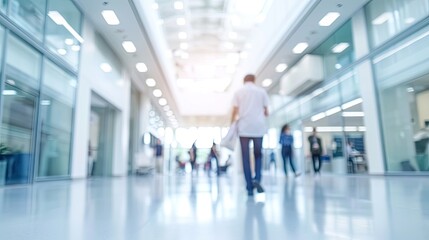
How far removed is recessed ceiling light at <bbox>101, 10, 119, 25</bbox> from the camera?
327 inches

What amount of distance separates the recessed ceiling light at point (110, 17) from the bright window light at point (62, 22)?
2.92 ft

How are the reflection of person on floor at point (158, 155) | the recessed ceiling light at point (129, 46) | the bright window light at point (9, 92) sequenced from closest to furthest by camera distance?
1. the bright window light at point (9, 92)
2. the recessed ceiling light at point (129, 46)
3. the reflection of person on floor at point (158, 155)

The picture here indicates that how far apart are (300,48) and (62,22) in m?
7.71

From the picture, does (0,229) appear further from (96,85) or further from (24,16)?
(96,85)

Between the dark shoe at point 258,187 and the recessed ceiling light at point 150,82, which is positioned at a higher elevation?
the recessed ceiling light at point 150,82

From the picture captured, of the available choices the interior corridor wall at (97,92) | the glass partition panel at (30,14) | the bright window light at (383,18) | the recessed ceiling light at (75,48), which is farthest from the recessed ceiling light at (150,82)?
the bright window light at (383,18)

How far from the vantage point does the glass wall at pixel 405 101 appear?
6633 mm

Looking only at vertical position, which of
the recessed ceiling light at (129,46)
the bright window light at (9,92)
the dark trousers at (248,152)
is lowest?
the dark trousers at (248,152)

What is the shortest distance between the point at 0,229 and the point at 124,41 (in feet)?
30.7

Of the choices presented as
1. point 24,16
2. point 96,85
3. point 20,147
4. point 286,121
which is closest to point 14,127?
point 20,147

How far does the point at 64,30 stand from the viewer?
305 inches

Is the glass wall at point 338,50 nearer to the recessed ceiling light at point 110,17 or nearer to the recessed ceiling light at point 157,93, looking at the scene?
the recessed ceiling light at point 110,17

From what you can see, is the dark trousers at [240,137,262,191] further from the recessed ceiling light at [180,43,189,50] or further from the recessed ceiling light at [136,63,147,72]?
the recessed ceiling light at [180,43,189,50]

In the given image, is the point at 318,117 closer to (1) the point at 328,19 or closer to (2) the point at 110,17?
(1) the point at 328,19
